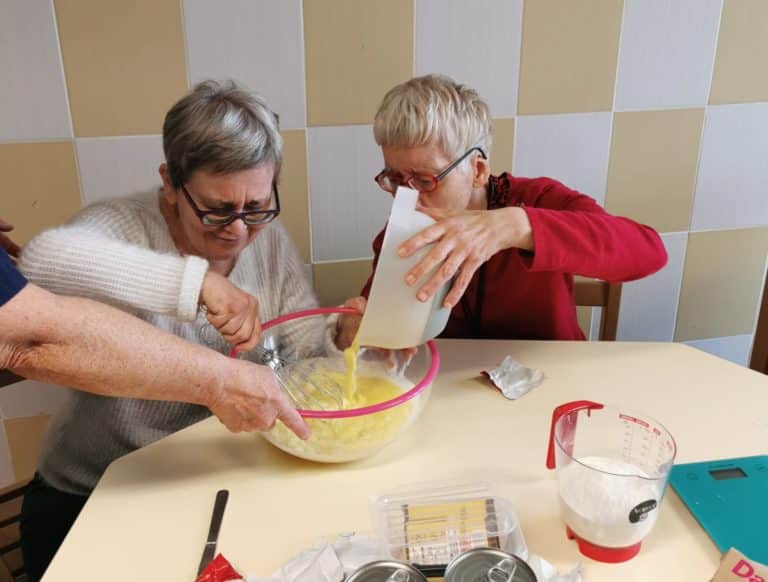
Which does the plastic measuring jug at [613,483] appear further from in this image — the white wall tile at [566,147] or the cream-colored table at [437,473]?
the white wall tile at [566,147]

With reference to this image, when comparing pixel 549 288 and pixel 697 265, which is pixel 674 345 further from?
pixel 697 265

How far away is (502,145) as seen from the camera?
202 cm

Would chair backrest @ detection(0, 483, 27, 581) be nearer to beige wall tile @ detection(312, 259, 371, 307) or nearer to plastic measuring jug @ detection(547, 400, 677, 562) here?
beige wall tile @ detection(312, 259, 371, 307)

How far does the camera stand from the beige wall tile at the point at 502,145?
201 centimetres

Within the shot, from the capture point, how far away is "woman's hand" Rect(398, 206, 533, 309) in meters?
1.04

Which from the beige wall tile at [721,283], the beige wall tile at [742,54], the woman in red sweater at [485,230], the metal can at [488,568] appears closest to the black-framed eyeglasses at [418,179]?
the woman in red sweater at [485,230]

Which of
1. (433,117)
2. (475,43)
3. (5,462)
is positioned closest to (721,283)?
(475,43)

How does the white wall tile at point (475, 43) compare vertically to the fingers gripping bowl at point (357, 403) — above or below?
above

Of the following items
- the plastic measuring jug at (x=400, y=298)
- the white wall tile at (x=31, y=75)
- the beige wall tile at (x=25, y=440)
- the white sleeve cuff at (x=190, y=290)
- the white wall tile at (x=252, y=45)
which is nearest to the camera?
the plastic measuring jug at (x=400, y=298)

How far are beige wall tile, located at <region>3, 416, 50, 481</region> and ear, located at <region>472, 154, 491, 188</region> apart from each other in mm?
1428

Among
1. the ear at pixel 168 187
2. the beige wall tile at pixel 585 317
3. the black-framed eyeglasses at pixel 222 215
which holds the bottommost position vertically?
the beige wall tile at pixel 585 317

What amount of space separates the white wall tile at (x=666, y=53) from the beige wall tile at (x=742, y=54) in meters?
0.03

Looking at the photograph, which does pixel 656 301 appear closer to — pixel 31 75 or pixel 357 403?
pixel 357 403

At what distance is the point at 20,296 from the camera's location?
90 centimetres
